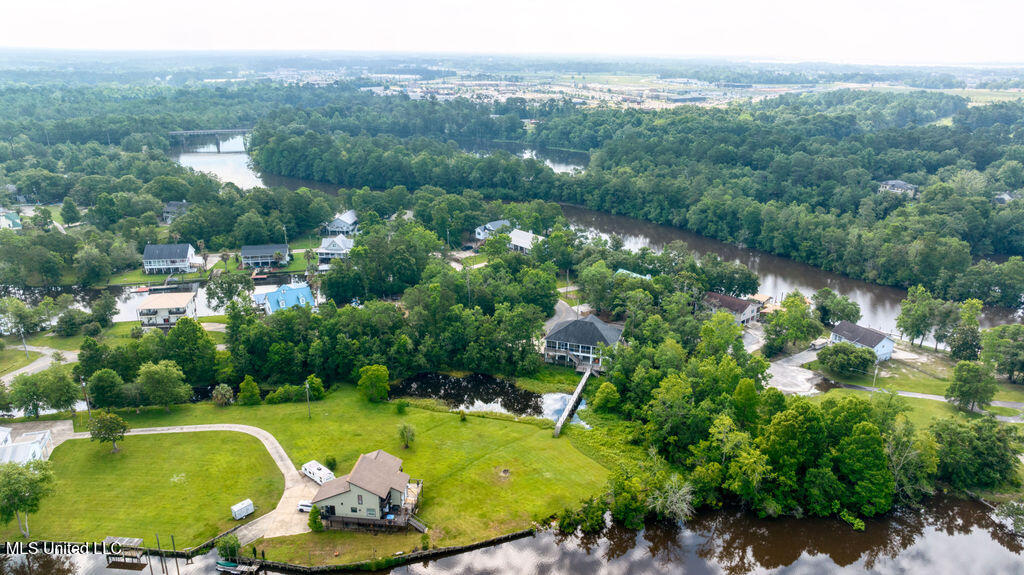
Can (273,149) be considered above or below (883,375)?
above

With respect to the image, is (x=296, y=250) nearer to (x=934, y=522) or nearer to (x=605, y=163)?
(x=605, y=163)

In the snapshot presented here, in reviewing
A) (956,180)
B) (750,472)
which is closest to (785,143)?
(956,180)

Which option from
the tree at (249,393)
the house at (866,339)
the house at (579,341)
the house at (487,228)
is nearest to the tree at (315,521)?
the tree at (249,393)

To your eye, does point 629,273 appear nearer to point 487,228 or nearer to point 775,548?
point 487,228

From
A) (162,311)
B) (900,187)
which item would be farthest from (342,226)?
(900,187)

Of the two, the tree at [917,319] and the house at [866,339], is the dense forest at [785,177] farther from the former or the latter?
the house at [866,339]

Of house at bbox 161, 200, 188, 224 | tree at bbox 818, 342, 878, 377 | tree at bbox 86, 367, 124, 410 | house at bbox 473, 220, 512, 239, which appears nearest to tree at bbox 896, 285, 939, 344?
tree at bbox 818, 342, 878, 377

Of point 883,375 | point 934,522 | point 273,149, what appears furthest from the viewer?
point 273,149
